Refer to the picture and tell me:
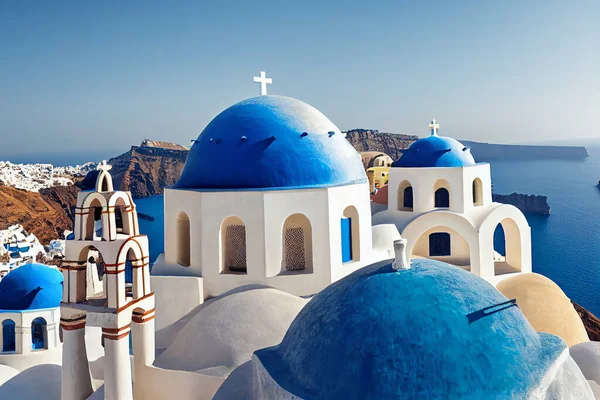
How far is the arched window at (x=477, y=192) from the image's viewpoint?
1544 cm

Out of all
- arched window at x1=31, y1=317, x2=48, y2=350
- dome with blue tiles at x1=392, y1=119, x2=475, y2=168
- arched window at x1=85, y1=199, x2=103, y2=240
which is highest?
dome with blue tiles at x1=392, y1=119, x2=475, y2=168

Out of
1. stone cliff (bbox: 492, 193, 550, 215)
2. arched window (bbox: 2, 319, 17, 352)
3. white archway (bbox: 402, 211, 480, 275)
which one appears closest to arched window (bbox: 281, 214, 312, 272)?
arched window (bbox: 2, 319, 17, 352)

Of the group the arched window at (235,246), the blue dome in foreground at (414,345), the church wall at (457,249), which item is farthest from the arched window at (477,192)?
the blue dome in foreground at (414,345)

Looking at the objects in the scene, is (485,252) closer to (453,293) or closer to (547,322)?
(547,322)

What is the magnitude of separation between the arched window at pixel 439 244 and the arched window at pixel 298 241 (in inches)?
397

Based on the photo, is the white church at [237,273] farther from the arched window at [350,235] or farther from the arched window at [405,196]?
the arched window at [405,196]

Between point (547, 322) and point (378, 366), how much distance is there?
8241 mm

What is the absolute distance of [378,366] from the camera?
4.11 meters

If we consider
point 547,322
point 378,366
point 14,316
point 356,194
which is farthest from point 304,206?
point 547,322

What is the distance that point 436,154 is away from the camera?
15656mm

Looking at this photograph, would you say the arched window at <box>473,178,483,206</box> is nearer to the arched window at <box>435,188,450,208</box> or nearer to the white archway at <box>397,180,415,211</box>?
the arched window at <box>435,188,450,208</box>

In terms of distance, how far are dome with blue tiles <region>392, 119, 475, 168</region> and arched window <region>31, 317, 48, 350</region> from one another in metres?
10.7

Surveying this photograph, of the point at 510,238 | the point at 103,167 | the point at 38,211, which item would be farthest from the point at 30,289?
the point at 38,211

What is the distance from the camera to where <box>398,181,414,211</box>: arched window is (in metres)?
16.2
